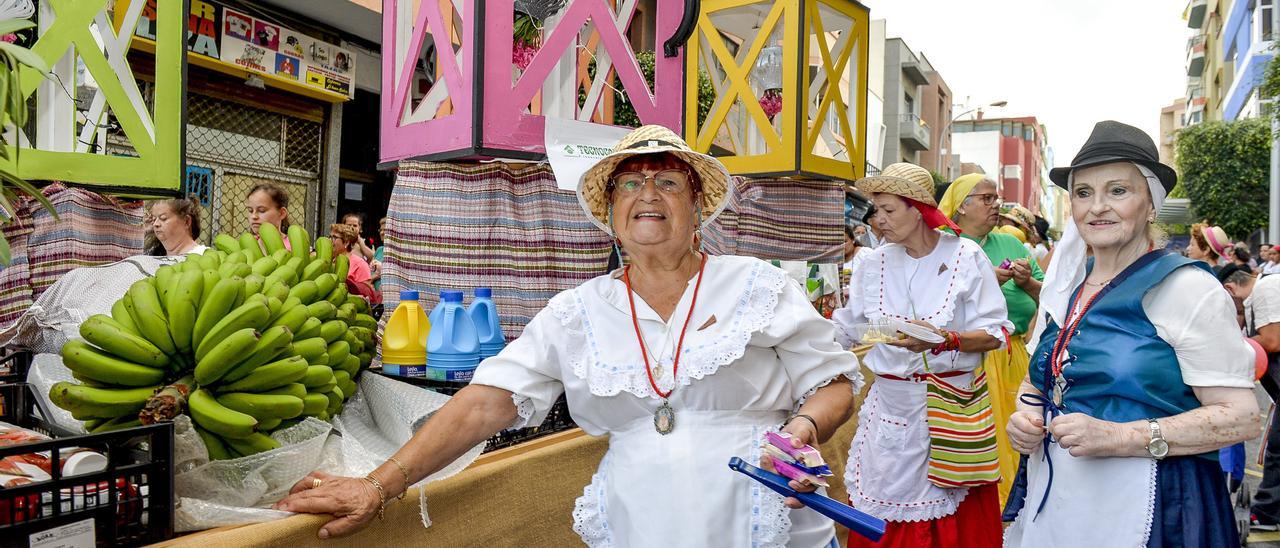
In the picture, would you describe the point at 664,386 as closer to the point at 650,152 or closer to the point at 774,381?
the point at 774,381

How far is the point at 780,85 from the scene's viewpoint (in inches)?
195

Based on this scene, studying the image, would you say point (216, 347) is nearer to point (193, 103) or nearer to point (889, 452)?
point (889, 452)

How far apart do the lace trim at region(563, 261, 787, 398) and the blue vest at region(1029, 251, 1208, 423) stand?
0.90 m

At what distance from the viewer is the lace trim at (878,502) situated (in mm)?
3701

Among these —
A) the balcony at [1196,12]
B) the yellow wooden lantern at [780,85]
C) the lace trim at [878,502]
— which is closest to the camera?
the lace trim at [878,502]

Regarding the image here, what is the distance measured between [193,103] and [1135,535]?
9.05m

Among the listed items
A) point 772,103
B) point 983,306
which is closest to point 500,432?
point 983,306

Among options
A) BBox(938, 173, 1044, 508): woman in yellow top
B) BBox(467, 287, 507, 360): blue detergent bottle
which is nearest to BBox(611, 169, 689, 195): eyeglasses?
BBox(467, 287, 507, 360): blue detergent bottle

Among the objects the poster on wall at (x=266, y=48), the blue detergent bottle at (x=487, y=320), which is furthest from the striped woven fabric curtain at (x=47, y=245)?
the poster on wall at (x=266, y=48)

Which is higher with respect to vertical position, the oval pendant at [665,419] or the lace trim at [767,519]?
the oval pendant at [665,419]

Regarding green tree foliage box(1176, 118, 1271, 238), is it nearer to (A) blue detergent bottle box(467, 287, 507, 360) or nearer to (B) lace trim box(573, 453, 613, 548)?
(A) blue detergent bottle box(467, 287, 507, 360)

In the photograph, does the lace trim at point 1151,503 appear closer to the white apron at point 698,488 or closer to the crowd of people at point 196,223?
the white apron at point 698,488

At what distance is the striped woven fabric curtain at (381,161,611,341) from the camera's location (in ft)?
10.9

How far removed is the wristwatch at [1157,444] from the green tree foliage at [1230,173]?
101 ft
